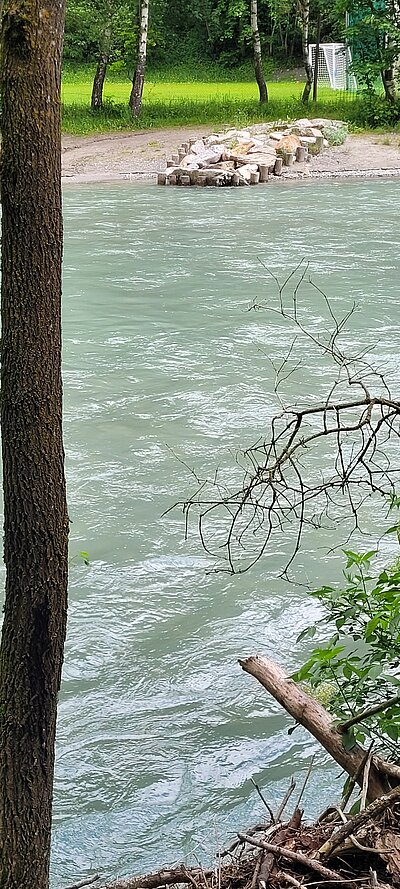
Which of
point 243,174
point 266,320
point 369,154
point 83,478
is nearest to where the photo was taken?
point 83,478

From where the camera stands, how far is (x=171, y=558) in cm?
668

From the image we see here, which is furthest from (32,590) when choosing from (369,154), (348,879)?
(369,154)

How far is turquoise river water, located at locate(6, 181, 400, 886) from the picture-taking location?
15.1ft

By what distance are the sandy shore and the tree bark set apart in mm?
20040

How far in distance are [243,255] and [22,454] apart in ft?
44.5

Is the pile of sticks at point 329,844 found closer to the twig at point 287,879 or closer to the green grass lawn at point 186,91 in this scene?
the twig at point 287,879

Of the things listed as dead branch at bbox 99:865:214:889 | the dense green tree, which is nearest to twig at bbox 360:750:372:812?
dead branch at bbox 99:865:214:889

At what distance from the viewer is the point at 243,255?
51.9 feet

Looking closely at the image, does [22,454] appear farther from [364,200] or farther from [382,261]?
[364,200]

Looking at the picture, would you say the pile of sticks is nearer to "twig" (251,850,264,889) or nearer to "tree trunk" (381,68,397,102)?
"twig" (251,850,264,889)

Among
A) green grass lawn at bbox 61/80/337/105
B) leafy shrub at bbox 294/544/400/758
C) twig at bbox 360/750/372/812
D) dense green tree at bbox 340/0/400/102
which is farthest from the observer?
green grass lawn at bbox 61/80/337/105

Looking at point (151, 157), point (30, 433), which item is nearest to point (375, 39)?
point (151, 157)

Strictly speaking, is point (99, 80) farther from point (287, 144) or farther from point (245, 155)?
point (245, 155)

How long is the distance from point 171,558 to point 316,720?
364 centimetres
